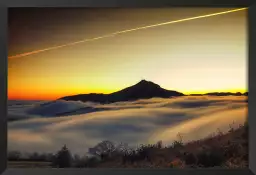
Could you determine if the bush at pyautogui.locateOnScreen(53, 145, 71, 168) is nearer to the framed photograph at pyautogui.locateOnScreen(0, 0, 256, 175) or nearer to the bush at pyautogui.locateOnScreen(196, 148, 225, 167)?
the framed photograph at pyautogui.locateOnScreen(0, 0, 256, 175)

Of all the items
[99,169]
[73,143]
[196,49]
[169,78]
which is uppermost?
[196,49]

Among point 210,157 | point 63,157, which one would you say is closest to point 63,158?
point 63,157

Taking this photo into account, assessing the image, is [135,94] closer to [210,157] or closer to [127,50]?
[127,50]

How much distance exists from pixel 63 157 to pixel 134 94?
497mm

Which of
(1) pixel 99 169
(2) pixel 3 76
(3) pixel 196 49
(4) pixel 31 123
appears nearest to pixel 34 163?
(4) pixel 31 123

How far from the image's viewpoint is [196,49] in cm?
212

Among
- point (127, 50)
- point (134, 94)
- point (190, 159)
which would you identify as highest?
point (127, 50)

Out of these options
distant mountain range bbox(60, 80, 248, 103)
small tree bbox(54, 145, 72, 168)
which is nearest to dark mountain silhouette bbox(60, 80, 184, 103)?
distant mountain range bbox(60, 80, 248, 103)

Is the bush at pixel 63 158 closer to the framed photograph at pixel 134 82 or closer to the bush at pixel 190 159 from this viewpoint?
the framed photograph at pixel 134 82

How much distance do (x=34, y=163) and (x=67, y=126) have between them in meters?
0.26

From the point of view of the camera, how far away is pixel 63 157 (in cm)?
213

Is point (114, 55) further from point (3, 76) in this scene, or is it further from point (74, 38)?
point (3, 76)

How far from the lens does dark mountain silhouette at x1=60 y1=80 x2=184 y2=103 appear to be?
6.97 feet

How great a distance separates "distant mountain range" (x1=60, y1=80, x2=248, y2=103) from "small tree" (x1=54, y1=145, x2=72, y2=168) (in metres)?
0.27
